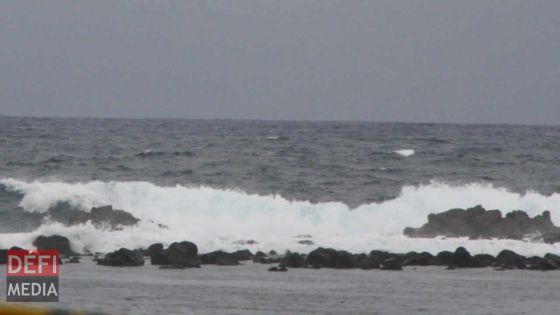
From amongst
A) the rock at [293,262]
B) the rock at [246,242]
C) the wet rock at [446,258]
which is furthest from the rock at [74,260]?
the wet rock at [446,258]

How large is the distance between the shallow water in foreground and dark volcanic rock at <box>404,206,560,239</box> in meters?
7.15

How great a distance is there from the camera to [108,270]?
2098 centimetres

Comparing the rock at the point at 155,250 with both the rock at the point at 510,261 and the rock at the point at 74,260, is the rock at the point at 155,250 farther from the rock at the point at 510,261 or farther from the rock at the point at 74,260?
the rock at the point at 510,261

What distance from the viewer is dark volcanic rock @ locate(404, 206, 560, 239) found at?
28.7 m

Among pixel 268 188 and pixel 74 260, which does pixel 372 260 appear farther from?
pixel 268 188

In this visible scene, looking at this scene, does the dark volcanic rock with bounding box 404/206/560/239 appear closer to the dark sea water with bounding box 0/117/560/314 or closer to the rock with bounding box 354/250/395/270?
the dark sea water with bounding box 0/117/560/314

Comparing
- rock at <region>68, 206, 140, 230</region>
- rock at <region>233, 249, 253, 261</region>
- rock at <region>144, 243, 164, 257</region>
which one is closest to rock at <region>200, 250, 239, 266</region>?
rock at <region>233, 249, 253, 261</region>

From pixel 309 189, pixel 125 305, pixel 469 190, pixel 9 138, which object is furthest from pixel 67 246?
pixel 9 138

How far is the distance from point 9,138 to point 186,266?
39.9 metres

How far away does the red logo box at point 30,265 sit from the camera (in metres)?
16.4

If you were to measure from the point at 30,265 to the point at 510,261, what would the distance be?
9.52 m

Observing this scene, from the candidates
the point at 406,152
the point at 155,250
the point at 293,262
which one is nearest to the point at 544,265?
the point at 293,262

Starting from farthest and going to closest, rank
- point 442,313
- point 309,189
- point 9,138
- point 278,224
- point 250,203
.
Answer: point 9,138 < point 309,189 < point 250,203 < point 278,224 < point 442,313

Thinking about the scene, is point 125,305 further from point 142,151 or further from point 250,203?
point 142,151
